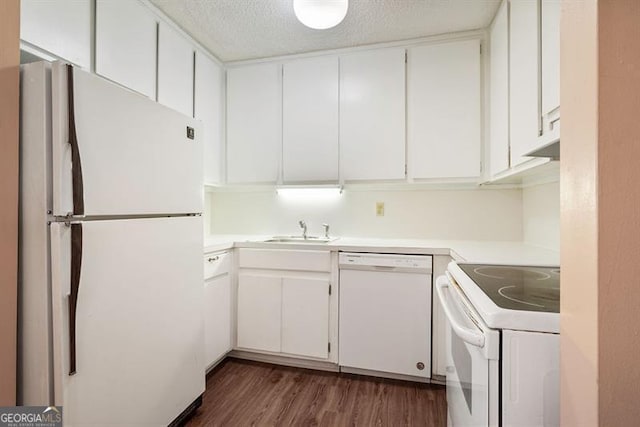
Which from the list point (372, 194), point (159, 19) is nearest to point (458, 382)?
point (372, 194)

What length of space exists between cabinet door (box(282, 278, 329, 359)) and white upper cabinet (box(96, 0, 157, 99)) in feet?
4.84

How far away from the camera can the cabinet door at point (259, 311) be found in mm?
2139

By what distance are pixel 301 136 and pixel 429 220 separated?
1.17m

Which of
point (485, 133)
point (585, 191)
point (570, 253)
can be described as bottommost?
point (570, 253)

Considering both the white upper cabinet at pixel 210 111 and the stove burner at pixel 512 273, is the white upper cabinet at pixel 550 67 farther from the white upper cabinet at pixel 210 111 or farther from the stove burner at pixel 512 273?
the white upper cabinet at pixel 210 111

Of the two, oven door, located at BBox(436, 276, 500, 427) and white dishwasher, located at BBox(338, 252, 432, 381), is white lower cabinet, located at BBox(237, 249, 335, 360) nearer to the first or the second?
white dishwasher, located at BBox(338, 252, 432, 381)

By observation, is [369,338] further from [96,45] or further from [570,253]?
[96,45]

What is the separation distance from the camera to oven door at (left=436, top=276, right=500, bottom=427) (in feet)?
2.47

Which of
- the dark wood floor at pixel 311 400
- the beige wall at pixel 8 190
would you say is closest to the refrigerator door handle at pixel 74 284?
the beige wall at pixel 8 190

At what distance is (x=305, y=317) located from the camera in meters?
2.09

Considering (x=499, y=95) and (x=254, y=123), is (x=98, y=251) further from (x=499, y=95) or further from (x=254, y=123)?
(x=499, y=95)

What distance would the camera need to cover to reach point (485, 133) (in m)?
2.11

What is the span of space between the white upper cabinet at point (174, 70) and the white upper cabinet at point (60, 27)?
0.46 metres

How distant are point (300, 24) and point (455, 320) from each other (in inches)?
77.2
